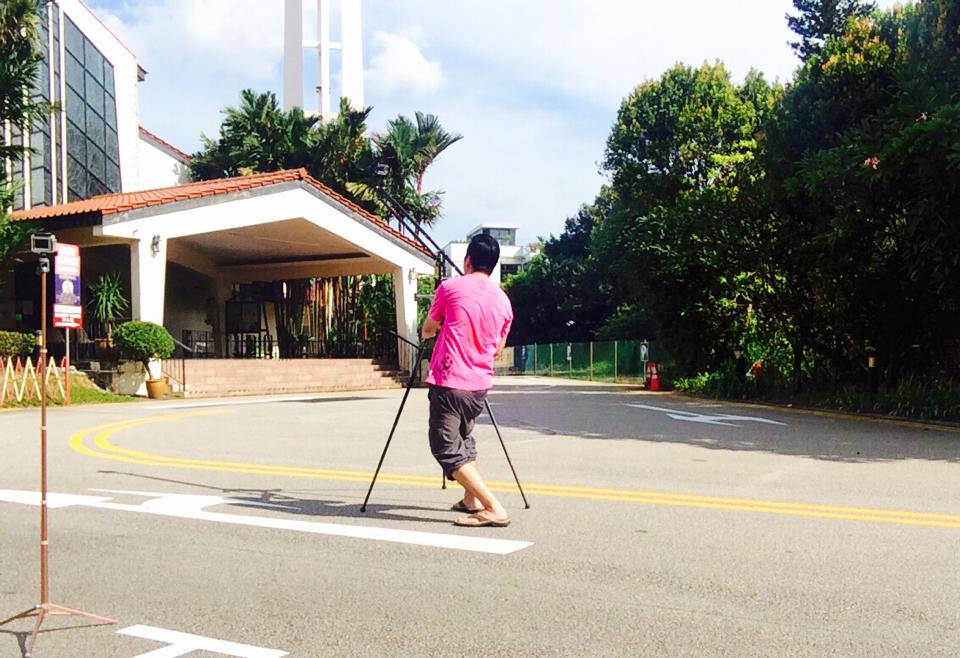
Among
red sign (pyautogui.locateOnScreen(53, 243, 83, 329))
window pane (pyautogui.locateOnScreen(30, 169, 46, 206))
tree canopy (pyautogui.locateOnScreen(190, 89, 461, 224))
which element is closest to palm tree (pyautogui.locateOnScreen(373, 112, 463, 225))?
tree canopy (pyautogui.locateOnScreen(190, 89, 461, 224))

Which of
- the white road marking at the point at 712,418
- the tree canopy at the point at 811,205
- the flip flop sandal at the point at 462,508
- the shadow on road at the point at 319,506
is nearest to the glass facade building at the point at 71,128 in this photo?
the tree canopy at the point at 811,205

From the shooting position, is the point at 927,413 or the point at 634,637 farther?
the point at 927,413

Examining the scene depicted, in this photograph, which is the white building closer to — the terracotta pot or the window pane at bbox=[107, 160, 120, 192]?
the window pane at bbox=[107, 160, 120, 192]

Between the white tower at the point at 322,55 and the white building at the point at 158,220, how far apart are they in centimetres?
819

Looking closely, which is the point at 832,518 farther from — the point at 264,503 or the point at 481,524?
the point at 264,503

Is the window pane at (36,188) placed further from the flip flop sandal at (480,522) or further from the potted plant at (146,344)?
the flip flop sandal at (480,522)

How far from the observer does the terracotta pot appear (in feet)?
71.9

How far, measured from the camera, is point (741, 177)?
20.6m

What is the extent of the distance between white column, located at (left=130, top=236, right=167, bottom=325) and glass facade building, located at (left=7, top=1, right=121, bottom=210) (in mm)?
6193

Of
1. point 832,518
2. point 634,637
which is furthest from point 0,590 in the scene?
point 832,518

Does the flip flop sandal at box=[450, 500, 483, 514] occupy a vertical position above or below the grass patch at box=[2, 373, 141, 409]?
below

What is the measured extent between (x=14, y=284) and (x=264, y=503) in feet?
74.9

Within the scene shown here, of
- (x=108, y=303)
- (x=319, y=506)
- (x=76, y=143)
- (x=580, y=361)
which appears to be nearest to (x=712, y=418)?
(x=319, y=506)

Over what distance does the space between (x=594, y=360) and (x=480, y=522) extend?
34266mm
